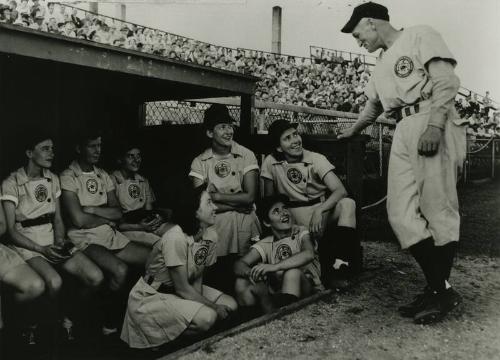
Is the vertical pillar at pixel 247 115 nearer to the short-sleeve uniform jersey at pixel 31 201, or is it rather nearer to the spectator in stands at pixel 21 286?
the short-sleeve uniform jersey at pixel 31 201

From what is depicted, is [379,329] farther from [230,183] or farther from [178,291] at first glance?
[230,183]

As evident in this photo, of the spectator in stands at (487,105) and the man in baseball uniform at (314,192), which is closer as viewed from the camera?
the man in baseball uniform at (314,192)

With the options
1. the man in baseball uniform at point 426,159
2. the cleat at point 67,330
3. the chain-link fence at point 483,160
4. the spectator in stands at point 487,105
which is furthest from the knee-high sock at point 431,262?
the spectator in stands at point 487,105

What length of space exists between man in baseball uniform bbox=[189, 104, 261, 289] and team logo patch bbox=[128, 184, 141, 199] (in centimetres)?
50

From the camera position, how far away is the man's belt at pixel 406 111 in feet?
10.5

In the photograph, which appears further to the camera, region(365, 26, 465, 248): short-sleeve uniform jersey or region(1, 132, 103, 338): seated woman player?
region(1, 132, 103, 338): seated woman player

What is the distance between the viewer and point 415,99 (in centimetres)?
320

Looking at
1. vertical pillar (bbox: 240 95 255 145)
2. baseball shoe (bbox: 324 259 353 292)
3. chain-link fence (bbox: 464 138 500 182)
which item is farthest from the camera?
chain-link fence (bbox: 464 138 500 182)

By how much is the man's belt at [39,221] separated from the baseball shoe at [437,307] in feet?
8.52

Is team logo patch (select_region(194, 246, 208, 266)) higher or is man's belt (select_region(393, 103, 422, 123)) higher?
man's belt (select_region(393, 103, 422, 123))

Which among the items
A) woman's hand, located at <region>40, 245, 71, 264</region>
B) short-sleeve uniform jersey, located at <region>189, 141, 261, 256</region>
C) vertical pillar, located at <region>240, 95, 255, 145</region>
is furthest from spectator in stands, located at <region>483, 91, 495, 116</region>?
woman's hand, located at <region>40, 245, 71, 264</region>

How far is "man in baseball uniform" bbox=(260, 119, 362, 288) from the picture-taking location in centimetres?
396

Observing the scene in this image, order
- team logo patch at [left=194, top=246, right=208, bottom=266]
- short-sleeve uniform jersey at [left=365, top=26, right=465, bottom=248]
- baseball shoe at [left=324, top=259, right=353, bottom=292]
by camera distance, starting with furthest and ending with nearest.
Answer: baseball shoe at [left=324, top=259, right=353, bottom=292] < team logo patch at [left=194, top=246, right=208, bottom=266] < short-sleeve uniform jersey at [left=365, top=26, right=465, bottom=248]

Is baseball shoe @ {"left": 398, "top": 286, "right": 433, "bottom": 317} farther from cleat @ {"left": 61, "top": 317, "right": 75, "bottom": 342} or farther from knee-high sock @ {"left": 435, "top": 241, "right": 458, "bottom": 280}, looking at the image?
cleat @ {"left": 61, "top": 317, "right": 75, "bottom": 342}
